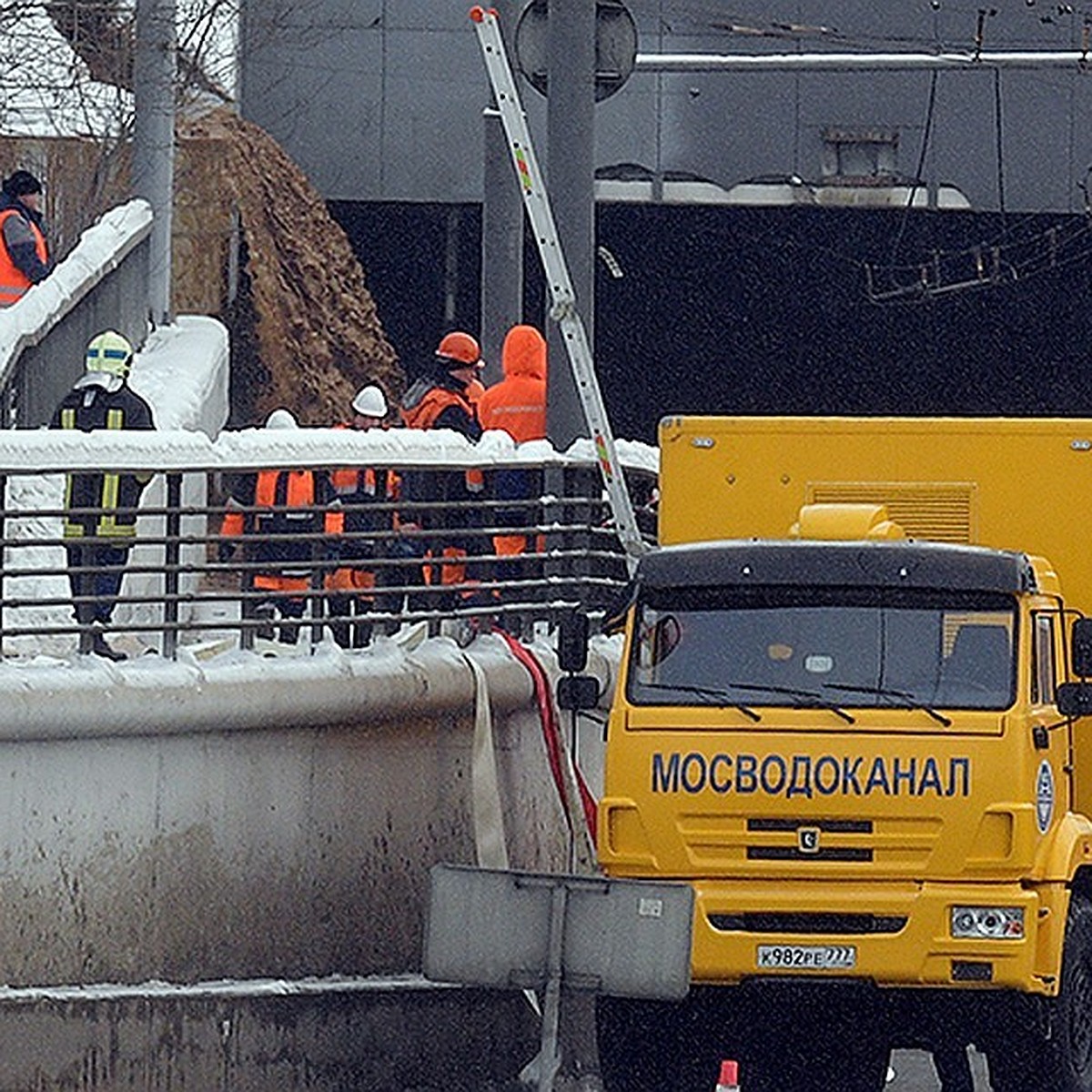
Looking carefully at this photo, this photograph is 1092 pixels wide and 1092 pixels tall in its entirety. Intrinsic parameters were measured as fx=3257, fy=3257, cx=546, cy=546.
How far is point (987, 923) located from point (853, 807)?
2.24ft

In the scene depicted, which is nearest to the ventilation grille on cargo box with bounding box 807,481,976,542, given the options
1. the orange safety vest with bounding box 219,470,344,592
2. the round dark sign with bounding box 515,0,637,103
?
the orange safety vest with bounding box 219,470,344,592

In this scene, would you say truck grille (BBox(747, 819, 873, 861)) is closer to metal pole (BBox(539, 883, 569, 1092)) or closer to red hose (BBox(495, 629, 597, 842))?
metal pole (BBox(539, 883, 569, 1092))

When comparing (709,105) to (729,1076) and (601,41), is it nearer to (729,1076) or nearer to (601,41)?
(601,41)

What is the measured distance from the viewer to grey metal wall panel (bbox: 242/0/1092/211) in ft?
136

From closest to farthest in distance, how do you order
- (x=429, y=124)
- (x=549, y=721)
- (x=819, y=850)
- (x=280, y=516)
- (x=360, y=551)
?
1. (x=819, y=850)
2. (x=280, y=516)
3. (x=360, y=551)
4. (x=549, y=721)
5. (x=429, y=124)

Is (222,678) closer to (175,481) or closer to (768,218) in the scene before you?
(175,481)

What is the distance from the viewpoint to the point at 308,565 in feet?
44.7

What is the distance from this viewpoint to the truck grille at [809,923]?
1273cm

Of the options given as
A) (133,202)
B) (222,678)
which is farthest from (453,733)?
(133,202)

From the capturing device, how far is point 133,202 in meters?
24.9

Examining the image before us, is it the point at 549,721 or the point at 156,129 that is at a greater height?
the point at 156,129

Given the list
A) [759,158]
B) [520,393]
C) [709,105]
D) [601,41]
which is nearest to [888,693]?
[601,41]

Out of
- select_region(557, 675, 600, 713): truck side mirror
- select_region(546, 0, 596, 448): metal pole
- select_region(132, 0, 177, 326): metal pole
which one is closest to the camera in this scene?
select_region(557, 675, 600, 713): truck side mirror

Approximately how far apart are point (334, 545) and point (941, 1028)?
3.41m
